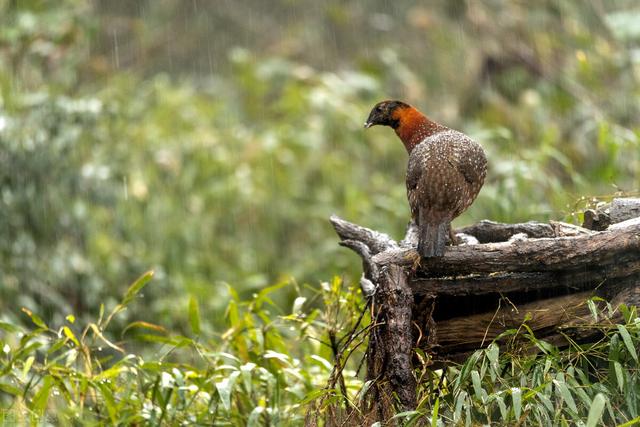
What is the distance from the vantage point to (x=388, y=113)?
441 centimetres

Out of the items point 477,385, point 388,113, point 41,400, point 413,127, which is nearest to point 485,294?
point 477,385

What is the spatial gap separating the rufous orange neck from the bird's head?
0.01 metres

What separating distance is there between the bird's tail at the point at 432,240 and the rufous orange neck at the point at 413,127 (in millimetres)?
824

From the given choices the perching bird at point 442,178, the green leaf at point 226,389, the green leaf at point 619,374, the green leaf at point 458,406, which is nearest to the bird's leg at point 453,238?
the perching bird at point 442,178

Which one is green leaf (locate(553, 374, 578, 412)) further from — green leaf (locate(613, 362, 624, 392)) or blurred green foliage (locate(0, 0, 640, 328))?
blurred green foliage (locate(0, 0, 640, 328))

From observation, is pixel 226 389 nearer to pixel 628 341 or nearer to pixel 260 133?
pixel 628 341

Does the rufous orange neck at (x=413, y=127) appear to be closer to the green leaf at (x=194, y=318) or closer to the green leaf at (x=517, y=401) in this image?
the green leaf at (x=194, y=318)

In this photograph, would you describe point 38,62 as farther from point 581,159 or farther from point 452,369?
point 452,369

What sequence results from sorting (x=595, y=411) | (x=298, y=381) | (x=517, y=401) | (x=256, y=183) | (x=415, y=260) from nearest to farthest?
(x=595, y=411), (x=517, y=401), (x=415, y=260), (x=298, y=381), (x=256, y=183)

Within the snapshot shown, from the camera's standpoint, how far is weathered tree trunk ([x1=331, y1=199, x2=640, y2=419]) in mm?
3141

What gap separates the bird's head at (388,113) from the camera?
14.4 feet

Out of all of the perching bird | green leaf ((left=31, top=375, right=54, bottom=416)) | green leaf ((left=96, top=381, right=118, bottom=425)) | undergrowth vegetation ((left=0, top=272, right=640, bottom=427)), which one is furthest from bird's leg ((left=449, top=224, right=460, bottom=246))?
green leaf ((left=31, top=375, right=54, bottom=416))

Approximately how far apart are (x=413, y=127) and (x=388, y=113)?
0.53 ft

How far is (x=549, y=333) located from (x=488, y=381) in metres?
0.31
